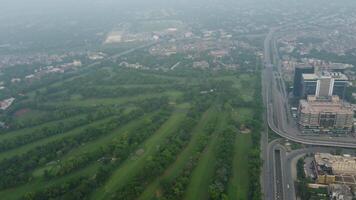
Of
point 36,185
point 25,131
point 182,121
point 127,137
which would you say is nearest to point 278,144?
point 182,121

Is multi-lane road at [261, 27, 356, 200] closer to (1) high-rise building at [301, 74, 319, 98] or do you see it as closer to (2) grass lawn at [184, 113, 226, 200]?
(1) high-rise building at [301, 74, 319, 98]

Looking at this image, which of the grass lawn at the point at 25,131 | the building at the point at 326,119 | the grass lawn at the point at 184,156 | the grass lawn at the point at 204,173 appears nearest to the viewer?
the grass lawn at the point at 204,173

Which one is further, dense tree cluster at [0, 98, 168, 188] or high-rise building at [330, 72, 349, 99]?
high-rise building at [330, 72, 349, 99]

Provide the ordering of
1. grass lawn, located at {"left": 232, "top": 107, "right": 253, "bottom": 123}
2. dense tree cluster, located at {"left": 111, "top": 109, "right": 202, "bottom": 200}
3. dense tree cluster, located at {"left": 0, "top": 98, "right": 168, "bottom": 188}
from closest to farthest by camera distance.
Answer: dense tree cluster, located at {"left": 111, "top": 109, "right": 202, "bottom": 200}, dense tree cluster, located at {"left": 0, "top": 98, "right": 168, "bottom": 188}, grass lawn, located at {"left": 232, "top": 107, "right": 253, "bottom": 123}

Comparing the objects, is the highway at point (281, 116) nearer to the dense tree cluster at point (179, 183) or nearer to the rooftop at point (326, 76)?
the rooftop at point (326, 76)

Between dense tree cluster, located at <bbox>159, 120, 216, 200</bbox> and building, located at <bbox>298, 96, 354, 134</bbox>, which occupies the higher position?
Answer: building, located at <bbox>298, 96, 354, 134</bbox>

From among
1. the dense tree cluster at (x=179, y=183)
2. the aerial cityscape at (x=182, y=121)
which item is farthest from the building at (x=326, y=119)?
the dense tree cluster at (x=179, y=183)

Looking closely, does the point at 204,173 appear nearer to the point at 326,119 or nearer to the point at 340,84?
the point at 326,119

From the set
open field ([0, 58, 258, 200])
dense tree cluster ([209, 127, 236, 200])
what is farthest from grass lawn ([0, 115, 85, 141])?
dense tree cluster ([209, 127, 236, 200])
